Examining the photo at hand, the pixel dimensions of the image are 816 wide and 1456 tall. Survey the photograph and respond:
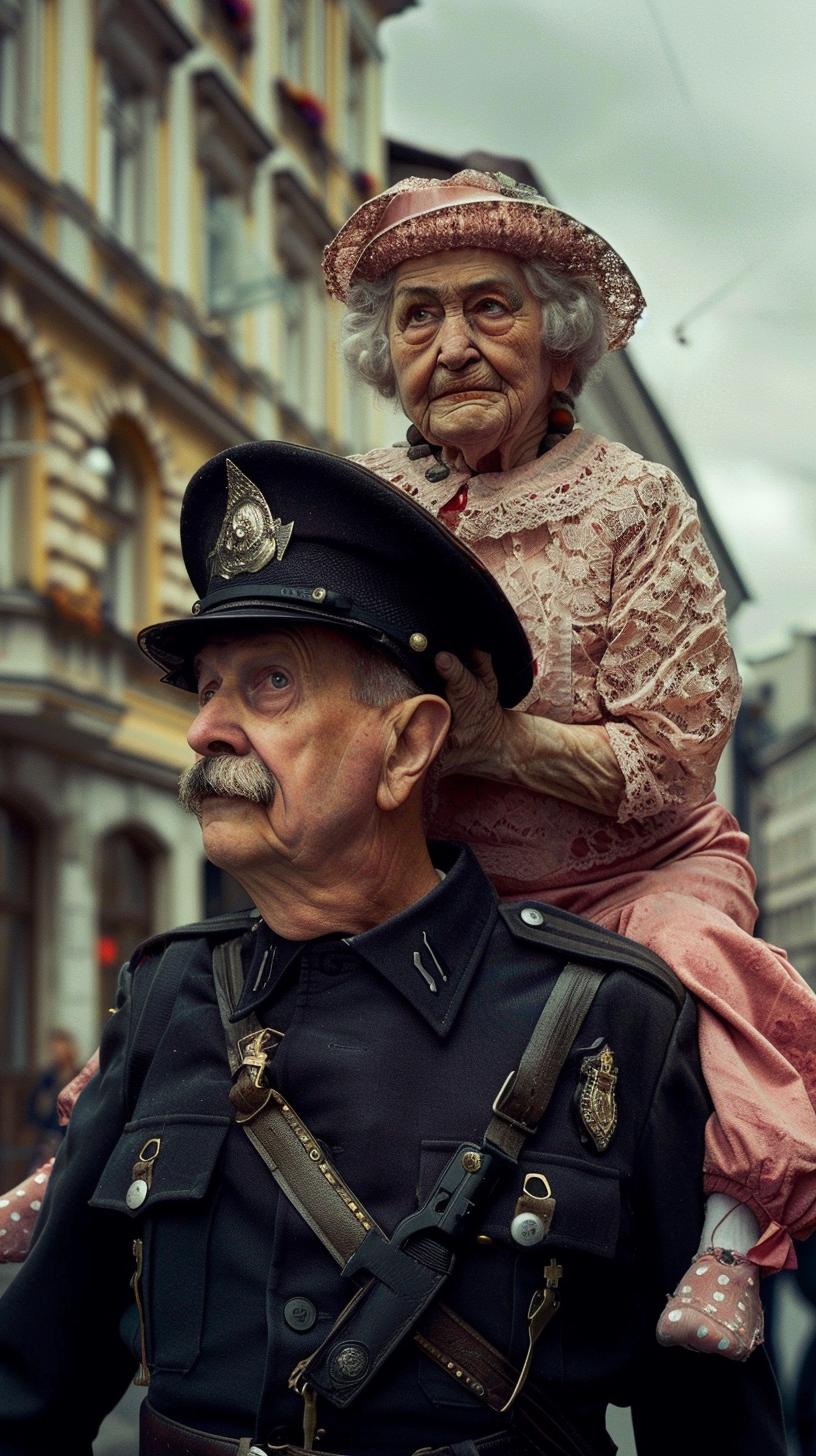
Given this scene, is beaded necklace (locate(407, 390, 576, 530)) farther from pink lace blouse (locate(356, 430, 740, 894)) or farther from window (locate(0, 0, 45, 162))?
window (locate(0, 0, 45, 162))

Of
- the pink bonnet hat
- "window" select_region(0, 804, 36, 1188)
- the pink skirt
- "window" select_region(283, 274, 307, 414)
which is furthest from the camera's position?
"window" select_region(283, 274, 307, 414)

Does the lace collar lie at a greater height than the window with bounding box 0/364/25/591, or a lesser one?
lesser

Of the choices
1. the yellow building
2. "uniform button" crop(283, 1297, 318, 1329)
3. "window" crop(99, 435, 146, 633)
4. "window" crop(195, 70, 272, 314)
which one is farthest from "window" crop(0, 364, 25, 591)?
"uniform button" crop(283, 1297, 318, 1329)

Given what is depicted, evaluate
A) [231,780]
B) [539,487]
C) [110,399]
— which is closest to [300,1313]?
[231,780]

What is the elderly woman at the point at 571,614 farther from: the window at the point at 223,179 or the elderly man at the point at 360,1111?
the window at the point at 223,179

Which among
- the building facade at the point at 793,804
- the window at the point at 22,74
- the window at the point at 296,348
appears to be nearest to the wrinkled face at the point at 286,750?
the window at the point at 22,74

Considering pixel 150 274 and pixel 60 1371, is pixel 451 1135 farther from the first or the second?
pixel 150 274

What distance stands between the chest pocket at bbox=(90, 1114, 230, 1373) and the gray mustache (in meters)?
0.42

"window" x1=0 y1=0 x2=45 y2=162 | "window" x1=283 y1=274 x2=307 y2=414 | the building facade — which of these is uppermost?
"window" x1=0 y1=0 x2=45 y2=162

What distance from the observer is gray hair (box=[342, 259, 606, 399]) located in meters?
2.64

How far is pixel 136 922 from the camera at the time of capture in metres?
16.6

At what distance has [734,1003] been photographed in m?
2.39

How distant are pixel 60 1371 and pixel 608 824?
1097 mm

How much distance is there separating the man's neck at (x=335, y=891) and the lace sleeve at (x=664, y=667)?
1.15 feet
